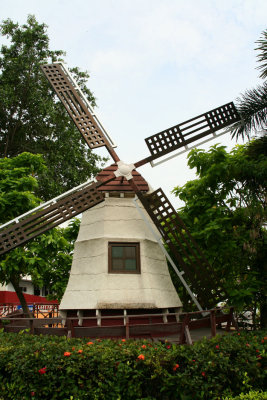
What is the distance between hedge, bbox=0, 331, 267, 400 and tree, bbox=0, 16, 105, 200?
1812 centimetres

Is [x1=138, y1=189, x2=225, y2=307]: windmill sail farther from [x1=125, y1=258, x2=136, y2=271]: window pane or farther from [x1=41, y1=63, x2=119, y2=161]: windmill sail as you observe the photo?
[x1=41, y1=63, x2=119, y2=161]: windmill sail

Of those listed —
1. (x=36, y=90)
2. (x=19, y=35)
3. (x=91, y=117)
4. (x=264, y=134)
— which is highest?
(x=19, y=35)

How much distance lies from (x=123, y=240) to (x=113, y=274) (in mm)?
1098

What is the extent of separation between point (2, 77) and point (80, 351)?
74.3 ft

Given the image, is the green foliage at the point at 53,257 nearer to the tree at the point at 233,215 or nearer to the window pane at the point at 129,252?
the window pane at the point at 129,252

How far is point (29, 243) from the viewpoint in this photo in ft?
50.6

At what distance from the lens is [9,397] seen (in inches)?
264

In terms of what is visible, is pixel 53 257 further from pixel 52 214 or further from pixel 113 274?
pixel 113 274

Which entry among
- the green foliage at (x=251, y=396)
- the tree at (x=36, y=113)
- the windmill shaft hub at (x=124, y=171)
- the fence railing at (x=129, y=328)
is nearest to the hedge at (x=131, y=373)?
the green foliage at (x=251, y=396)

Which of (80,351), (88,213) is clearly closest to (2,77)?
(88,213)

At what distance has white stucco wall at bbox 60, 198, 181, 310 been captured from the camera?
1084 cm

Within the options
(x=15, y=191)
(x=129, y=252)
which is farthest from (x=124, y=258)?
(x=15, y=191)

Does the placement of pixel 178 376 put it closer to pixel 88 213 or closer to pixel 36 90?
pixel 88 213

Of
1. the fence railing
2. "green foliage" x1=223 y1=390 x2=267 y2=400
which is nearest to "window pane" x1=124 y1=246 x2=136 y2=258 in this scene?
the fence railing
